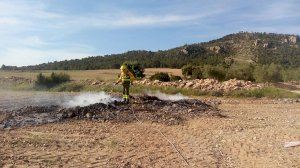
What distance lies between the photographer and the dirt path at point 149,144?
1164 cm

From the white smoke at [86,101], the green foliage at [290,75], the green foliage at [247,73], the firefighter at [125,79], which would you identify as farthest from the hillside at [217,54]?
the firefighter at [125,79]

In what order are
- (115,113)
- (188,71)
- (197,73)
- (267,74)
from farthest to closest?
(188,71) → (267,74) → (197,73) → (115,113)

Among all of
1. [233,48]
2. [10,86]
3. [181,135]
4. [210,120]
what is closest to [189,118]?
[210,120]

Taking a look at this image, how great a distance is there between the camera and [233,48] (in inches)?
4660

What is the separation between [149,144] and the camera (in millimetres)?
13859

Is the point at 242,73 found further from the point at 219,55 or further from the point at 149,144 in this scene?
the point at 219,55

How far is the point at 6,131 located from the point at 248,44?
107203 mm

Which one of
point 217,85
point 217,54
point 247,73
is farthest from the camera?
point 217,54

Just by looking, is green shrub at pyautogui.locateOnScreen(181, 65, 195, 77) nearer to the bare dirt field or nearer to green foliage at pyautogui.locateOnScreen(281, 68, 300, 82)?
green foliage at pyautogui.locateOnScreen(281, 68, 300, 82)

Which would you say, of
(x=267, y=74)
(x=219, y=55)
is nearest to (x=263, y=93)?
(x=267, y=74)

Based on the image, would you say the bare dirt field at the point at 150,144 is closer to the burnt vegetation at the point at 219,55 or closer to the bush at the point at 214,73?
the bush at the point at 214,73

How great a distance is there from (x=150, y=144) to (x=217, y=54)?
97.8m

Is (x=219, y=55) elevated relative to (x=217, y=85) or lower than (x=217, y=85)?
elevated

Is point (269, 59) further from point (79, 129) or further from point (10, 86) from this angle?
point (79, 129)
